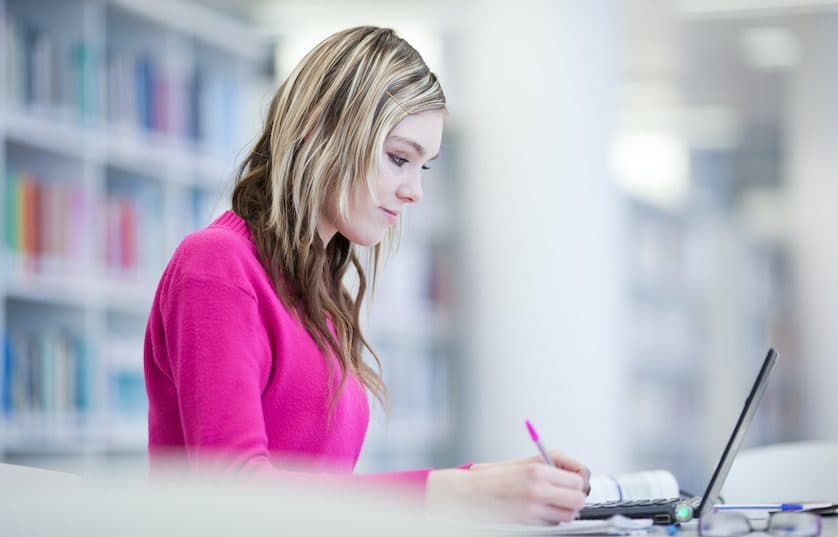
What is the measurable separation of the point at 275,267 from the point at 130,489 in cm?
71

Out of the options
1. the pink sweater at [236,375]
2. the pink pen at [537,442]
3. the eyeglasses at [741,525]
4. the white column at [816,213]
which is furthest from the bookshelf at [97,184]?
the white column at [816,213]

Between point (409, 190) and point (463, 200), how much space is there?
3.61 meters

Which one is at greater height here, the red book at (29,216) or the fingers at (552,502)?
the red book at (29,216)

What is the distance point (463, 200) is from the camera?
4.98 meters

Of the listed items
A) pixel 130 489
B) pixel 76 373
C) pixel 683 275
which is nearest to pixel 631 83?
pixel 683 275

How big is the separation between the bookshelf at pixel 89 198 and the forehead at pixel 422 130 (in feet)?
5.86

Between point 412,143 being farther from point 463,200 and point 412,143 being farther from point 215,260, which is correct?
point 463,200

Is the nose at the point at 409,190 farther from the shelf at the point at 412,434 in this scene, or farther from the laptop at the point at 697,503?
the shelf at the point at 412,434

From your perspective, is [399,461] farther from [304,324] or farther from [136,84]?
[304,324]

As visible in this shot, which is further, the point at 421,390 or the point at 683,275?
the point at 683,275

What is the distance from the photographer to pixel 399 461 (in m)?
4.95

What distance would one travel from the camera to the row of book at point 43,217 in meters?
2.94

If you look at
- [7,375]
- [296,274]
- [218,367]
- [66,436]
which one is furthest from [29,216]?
[218,367]

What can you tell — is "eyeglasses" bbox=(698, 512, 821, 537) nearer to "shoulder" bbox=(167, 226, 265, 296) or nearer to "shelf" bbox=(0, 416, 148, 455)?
"shoulder" bbox=(167, 226, 265, 296)
